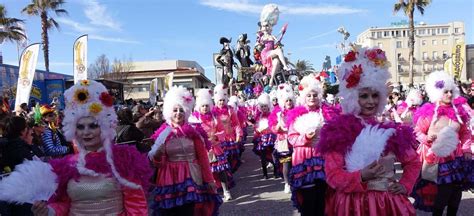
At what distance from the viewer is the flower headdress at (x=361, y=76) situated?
11.1 feet

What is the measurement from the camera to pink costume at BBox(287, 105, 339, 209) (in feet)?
17.5

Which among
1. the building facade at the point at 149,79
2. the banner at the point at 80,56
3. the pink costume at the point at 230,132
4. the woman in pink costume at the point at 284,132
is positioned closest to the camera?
the woman in pink costume at the point at 284,132

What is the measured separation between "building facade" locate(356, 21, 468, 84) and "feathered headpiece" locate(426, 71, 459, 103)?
98428 mm

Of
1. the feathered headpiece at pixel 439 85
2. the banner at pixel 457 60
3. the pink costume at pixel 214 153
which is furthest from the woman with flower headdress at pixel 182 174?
the banner at pixel 457 60

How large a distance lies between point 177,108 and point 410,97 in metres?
6.66

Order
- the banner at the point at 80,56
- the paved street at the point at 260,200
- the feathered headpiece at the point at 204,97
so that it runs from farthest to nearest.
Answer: the banner at the point at 80,56
the feathered headpiece at the point at 204,97
the paved street at the point at 260,200

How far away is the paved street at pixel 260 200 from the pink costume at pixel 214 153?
52 centimetres

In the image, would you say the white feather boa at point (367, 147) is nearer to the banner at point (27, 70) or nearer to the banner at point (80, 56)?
the banner at point (27, 70)

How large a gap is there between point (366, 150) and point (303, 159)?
8.08ft

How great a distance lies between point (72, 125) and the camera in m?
3.41

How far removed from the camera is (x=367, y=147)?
3.08 metres

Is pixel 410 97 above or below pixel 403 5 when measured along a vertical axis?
below

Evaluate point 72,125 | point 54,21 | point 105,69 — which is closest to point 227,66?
point 54,21

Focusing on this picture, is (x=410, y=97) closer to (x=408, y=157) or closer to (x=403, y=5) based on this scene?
(x=408, y=157)
